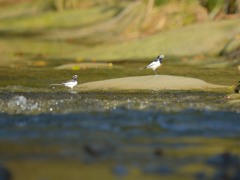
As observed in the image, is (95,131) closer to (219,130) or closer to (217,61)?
(219,130)

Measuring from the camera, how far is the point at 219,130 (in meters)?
16.3

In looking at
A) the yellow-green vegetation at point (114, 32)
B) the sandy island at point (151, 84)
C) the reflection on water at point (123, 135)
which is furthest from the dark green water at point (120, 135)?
the yellow-green vegetation at point (114, 32)

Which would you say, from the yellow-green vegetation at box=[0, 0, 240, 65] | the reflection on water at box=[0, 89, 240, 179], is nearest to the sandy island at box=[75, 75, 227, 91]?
the reflection on water at box=[0, 89, 240, 179]

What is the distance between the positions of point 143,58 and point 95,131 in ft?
91.2

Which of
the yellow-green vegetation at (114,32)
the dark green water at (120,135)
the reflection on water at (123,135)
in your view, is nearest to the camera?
the dark green water at (120,135)

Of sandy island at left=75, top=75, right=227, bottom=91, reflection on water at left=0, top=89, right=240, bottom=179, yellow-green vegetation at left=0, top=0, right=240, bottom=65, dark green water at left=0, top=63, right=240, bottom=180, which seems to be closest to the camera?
dark green water at left=0, top=63, right=240, bottom=180

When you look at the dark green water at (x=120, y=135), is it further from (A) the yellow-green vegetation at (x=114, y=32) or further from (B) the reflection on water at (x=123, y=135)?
(A) the yellow-green vegetation at (x=114, y=32)

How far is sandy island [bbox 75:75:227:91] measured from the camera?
26.5 meters

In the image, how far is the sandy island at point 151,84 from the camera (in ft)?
87.0

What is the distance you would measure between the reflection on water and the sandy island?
3332 millimetres

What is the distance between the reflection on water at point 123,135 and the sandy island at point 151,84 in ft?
10.9

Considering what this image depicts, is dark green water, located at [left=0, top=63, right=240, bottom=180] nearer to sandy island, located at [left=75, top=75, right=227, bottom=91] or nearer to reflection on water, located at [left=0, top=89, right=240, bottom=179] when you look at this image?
reflection on water, located at [left=0, top=89, right=240, bottom=179]

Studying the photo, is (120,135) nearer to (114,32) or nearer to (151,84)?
(151,84)

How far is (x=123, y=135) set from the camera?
15.3 metres
